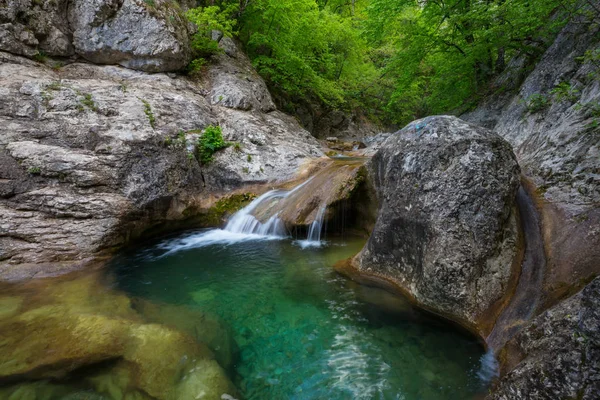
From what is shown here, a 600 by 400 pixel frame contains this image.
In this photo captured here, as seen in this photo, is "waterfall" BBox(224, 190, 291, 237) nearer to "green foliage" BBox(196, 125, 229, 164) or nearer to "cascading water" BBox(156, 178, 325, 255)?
"cascading water" BBox(156, 178, 325, 255)

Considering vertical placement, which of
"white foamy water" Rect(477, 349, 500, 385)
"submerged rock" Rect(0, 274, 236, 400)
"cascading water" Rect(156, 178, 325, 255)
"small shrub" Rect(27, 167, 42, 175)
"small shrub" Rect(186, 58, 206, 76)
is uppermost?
"small shrub" Rect(186, 58, 206, 76)

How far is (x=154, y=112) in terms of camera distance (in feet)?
30.7

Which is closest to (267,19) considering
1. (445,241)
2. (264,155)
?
(264,155)

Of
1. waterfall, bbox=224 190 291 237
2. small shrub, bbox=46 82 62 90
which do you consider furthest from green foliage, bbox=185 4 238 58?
waterfall, bbox=224 190 291 237

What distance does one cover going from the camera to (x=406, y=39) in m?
10.8

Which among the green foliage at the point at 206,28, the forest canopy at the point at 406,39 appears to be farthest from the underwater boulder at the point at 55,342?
the green foliage at the point at 206,28

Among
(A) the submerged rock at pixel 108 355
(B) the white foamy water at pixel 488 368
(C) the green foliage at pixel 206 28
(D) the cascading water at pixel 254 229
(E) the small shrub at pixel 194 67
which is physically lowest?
(A) the submerged rock at pixel 108 355

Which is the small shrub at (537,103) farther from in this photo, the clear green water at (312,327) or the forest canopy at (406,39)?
the clear green water at (312,327)

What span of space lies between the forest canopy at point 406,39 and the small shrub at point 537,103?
1.35m

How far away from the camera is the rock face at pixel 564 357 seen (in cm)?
229

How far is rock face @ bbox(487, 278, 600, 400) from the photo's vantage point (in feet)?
7.53

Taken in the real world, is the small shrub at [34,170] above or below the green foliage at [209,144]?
below

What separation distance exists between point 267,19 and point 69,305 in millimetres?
14725

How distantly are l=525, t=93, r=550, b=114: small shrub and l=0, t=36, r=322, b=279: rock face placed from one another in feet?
21.1
